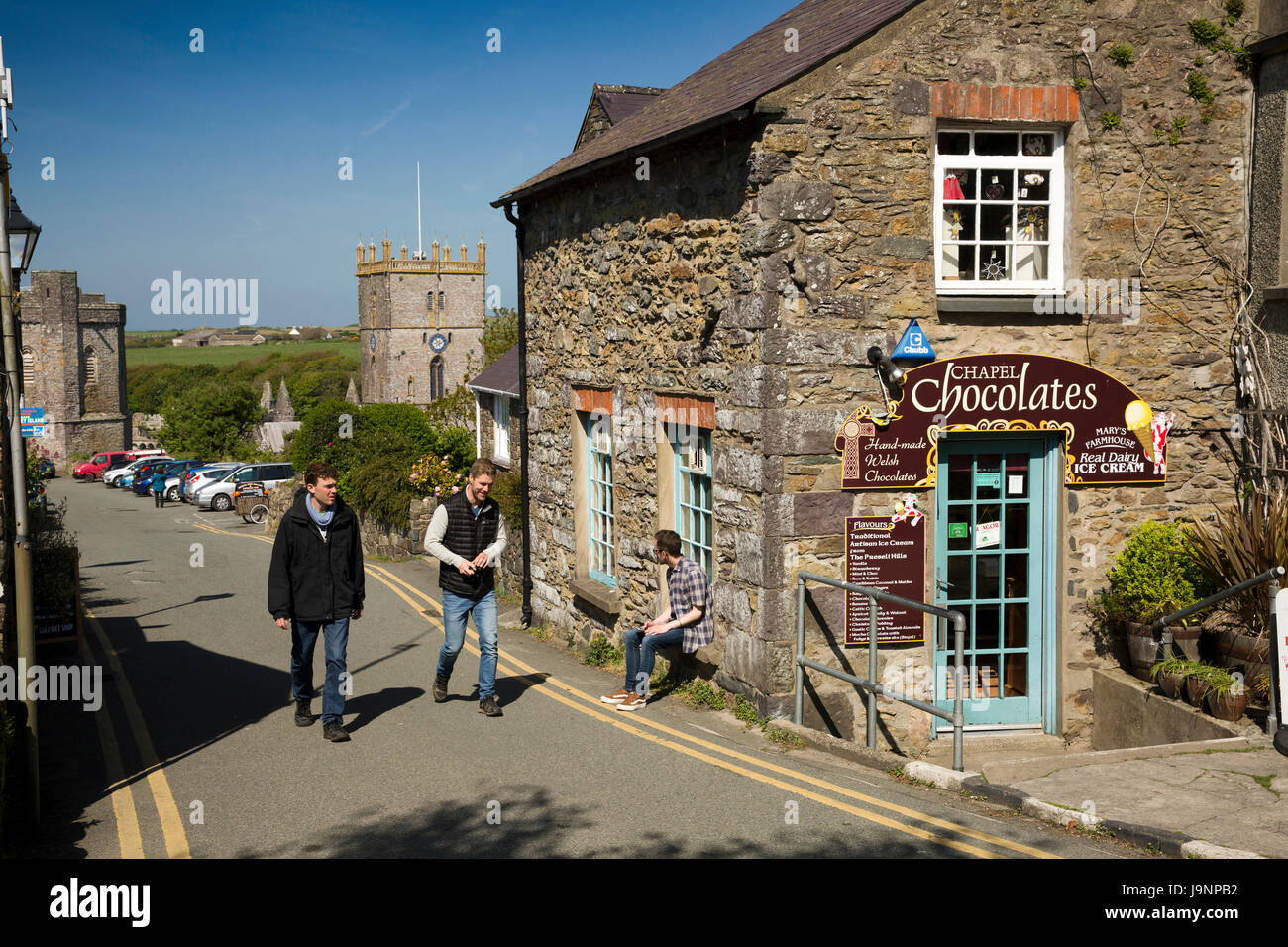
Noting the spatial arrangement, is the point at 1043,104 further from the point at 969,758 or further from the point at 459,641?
the point at 459,641

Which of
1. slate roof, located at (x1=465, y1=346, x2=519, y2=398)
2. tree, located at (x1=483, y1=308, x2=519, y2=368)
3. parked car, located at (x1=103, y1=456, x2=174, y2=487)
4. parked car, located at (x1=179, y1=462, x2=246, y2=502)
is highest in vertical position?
tree, located at (x1=483, y1=308, x2=519, y2=368)

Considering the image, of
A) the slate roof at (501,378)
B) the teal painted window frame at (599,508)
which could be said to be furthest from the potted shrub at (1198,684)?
the slate roof at (501,378)

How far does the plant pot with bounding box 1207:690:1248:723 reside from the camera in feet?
26.0

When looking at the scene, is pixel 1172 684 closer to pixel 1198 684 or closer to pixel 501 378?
pixel 1198 684

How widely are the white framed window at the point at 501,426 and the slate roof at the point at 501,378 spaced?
328 mm

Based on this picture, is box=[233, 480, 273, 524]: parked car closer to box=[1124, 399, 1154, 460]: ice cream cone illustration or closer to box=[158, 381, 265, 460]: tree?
box=[158, 381, 265, 460]: tree

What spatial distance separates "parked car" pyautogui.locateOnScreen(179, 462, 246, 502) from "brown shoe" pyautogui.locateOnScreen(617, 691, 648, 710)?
3464 centimetres

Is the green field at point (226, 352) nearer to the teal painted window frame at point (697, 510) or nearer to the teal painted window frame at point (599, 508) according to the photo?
the teal painted window frame at point (599, 508)

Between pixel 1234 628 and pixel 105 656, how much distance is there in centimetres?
1066

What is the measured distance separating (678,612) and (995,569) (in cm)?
264

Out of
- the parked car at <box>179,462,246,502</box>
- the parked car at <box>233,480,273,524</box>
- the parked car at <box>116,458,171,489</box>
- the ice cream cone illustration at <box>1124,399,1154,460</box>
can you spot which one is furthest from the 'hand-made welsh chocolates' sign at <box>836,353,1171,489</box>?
the parked car at <box>116,458,171,489</box>

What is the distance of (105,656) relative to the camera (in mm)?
11891
